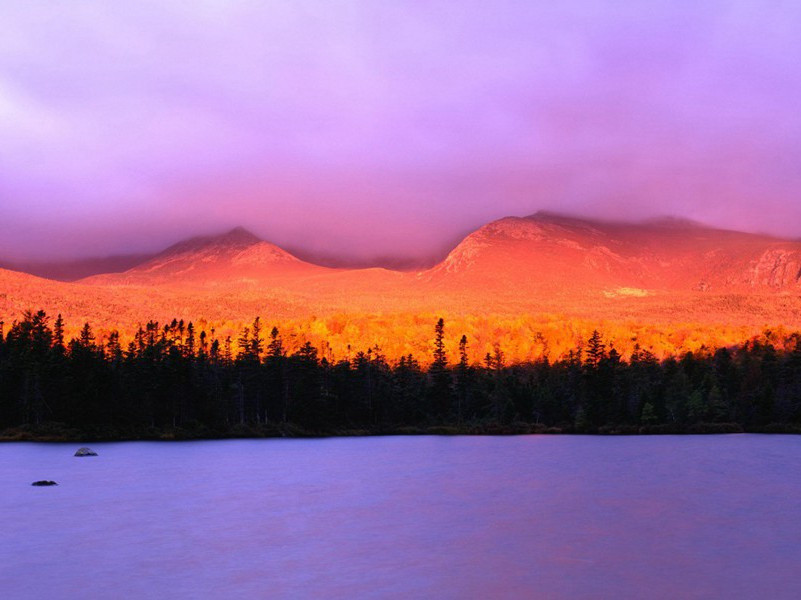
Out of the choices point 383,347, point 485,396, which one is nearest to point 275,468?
point 485,396

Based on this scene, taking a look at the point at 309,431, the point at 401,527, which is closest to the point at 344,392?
the point at 309,431

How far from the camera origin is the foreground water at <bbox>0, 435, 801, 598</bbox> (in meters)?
29.4

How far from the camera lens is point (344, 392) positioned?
123500mm

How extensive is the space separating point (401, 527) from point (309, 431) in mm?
76198

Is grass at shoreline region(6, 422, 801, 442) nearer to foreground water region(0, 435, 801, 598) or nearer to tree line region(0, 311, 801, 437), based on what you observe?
tree line region(0, 311, 801, 437)

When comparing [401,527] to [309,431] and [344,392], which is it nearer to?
[309,431]

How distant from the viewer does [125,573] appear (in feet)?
102

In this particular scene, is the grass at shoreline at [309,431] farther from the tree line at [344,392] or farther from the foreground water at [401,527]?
the foreground water at [401,527]

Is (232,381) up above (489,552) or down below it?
above

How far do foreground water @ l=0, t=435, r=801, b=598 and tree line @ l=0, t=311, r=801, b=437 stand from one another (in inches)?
1009

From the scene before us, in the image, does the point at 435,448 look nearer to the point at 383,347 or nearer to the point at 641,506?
the point at 641,506

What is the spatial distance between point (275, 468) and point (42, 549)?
3451cm

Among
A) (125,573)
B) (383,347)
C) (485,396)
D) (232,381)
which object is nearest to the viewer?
(125,573)

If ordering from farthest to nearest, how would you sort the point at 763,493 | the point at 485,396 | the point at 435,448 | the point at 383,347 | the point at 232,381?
the point at 383,347
the point at 485,396
the point at 232,381
the point at 435,448
the point at 763,493
